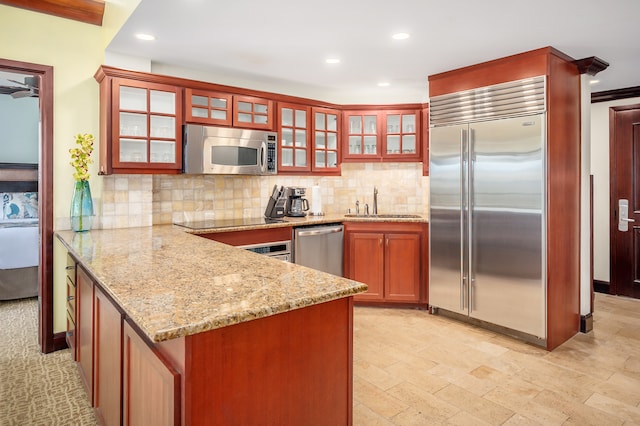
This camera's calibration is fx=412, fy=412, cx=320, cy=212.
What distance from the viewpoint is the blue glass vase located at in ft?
10.2

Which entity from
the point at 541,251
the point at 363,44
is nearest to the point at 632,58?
the point at 541,251

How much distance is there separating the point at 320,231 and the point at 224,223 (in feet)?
3.11

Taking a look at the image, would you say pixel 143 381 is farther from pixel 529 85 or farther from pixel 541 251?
pixel 529 85

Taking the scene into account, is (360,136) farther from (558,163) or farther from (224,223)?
(558,163)

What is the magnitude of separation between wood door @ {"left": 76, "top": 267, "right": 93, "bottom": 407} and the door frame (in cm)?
84

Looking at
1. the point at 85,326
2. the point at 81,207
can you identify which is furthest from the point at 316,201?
the point at 85,326

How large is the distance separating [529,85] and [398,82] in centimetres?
146

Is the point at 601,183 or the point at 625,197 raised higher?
the point at 601,183

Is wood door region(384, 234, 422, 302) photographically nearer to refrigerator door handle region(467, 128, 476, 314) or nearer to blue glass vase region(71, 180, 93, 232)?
refrigerator door handle region(467, 128, 476, 314)

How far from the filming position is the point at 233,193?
4.34 meters

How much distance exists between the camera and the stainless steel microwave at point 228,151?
11.8 ft

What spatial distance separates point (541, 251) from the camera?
319 cm

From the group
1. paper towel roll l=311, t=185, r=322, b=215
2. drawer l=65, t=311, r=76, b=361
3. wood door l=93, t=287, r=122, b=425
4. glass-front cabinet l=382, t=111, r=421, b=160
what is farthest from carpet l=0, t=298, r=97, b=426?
glass-front cabinet l=382, t=111, r=421, b=160

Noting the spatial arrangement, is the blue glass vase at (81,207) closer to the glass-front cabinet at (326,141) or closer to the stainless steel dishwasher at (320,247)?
the stainless steel dishwasher at (320,247)
